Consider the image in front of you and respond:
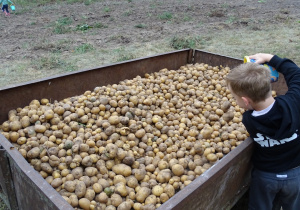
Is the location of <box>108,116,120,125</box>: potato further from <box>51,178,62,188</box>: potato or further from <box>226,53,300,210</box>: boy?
<box>226,53,300,210</box>: boy

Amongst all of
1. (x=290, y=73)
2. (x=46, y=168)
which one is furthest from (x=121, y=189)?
(x=290, y=73)

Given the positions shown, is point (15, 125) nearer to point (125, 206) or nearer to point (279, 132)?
point (125, 206)

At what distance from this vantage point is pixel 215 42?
910cm

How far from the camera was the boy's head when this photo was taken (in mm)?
2148

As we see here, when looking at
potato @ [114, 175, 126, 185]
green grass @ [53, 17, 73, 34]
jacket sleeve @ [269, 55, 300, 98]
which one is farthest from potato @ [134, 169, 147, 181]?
green grass @ [53, 17, 73, 34]

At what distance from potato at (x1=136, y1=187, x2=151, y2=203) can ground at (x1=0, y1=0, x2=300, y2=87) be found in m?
4.89

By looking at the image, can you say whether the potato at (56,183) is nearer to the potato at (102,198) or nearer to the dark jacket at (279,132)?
the potato at (102,198)

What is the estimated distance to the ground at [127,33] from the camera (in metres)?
7.29

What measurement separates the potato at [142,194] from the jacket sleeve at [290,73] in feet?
4.97

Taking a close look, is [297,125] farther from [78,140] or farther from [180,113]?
[78,140]

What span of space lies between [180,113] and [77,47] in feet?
19.3

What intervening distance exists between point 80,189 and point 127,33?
8.66 meters

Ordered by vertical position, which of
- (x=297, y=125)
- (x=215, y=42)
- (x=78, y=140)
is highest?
(x=297, y=125)

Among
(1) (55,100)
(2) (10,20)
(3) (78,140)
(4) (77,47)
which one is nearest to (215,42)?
(4) (77,47)
